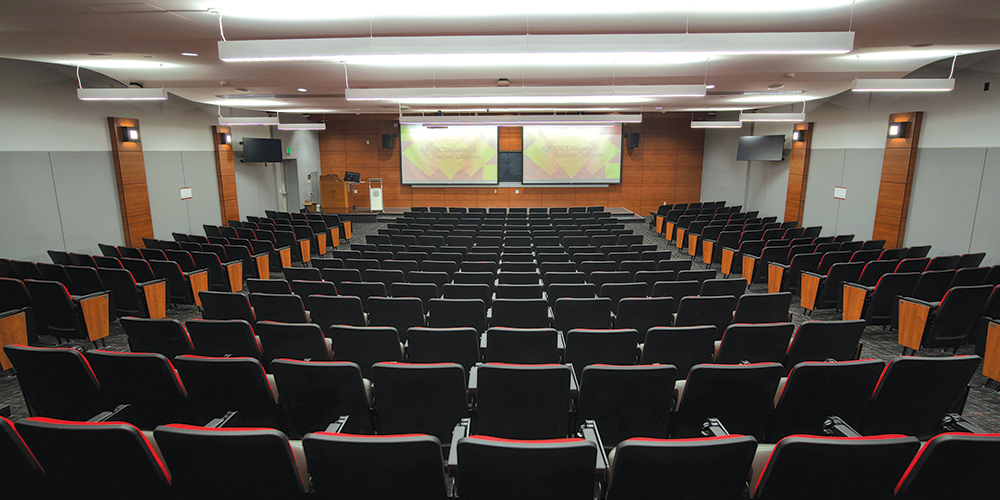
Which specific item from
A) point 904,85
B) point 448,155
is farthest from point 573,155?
point 904,85

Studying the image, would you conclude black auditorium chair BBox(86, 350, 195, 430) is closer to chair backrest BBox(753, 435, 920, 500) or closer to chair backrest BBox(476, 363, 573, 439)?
chair backrest BBox(476, 363, 573, 439)

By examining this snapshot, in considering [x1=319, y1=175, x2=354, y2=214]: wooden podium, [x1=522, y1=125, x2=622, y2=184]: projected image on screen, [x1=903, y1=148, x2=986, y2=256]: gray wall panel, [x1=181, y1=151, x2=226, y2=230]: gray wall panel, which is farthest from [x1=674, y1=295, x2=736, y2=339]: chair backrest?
[x1=319, y1=175, x2=354, y2=214]: wooden podium

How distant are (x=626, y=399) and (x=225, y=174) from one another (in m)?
14.4

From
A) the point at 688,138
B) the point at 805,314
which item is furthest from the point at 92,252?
the point at 688,138

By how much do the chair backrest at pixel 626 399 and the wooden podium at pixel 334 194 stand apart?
16234mm

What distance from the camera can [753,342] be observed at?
3578mm

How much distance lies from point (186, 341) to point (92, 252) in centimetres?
794

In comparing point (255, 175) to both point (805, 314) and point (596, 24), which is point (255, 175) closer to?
point (596, 24)

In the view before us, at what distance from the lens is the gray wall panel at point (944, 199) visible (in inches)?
317

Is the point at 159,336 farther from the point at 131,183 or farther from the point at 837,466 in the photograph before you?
the point at 131,183

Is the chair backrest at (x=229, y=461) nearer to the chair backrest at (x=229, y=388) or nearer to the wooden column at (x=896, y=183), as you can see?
the chair backrest at (x=229, y=388)

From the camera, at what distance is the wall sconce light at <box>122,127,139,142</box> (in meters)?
9.91

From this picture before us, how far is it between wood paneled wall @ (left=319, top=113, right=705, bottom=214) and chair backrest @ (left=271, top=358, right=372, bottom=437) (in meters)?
16.5

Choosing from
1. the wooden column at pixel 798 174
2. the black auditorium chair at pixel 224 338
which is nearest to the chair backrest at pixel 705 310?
the black auditorium chair at pixel 224 338
